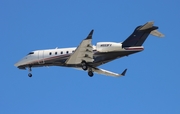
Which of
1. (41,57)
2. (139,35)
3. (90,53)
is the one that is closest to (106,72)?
(90,53)

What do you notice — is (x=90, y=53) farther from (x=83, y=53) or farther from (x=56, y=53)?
(x=56, y=53)

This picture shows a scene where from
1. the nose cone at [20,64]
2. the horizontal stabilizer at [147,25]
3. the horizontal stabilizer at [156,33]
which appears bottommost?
the nose cone at [20,64]

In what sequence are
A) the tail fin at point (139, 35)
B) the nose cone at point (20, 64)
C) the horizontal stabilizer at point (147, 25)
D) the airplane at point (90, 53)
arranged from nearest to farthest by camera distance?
the horizontal stabilizer at point (147, 25) < the airplane at point (90, 53) < the tail fin at point (139, 35) < the nose cone at point (20, 64)

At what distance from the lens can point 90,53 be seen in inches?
1772

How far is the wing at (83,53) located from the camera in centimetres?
4288

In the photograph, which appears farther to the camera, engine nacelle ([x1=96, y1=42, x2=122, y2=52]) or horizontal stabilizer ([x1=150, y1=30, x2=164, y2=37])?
engine nacelle ([x1=96, y1=42, x2=122, y2=52])

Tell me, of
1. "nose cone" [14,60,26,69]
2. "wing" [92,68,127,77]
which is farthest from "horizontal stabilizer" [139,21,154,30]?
"nose cone" [14,60,26,69]

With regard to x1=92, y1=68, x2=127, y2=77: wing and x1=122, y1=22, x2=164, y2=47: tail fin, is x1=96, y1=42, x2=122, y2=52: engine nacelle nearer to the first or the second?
x1=122, y1=22, x2=164, y2=47: tail fin

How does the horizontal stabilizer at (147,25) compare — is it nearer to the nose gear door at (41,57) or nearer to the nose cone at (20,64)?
the nose gear door at (41,57)

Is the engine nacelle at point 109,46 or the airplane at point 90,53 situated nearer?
the airplane at point 90,53

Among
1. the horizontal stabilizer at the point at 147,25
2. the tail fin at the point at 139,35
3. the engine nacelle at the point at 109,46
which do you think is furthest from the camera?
the engine nacelle at the point at 109,46

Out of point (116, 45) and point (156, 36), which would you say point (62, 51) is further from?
point (156, 36)

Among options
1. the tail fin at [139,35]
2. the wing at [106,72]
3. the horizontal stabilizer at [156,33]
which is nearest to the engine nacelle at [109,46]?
the tail fin at [139,35]

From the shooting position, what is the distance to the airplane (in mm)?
44531
